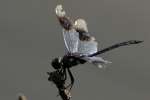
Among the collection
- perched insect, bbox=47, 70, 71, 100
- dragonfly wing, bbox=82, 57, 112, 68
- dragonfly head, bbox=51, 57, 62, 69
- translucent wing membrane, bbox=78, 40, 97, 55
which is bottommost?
perched insect, bbox=47, 70, 71, 100

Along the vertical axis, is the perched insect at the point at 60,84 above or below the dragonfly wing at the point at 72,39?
below

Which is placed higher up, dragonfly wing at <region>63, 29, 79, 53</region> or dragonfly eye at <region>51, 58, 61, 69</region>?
dragonfly wing at <region>63, 29, 79, 53</region>

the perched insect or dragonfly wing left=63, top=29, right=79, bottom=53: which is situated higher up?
dragonfly wing left=63, top=29, right=79, bottom=53
